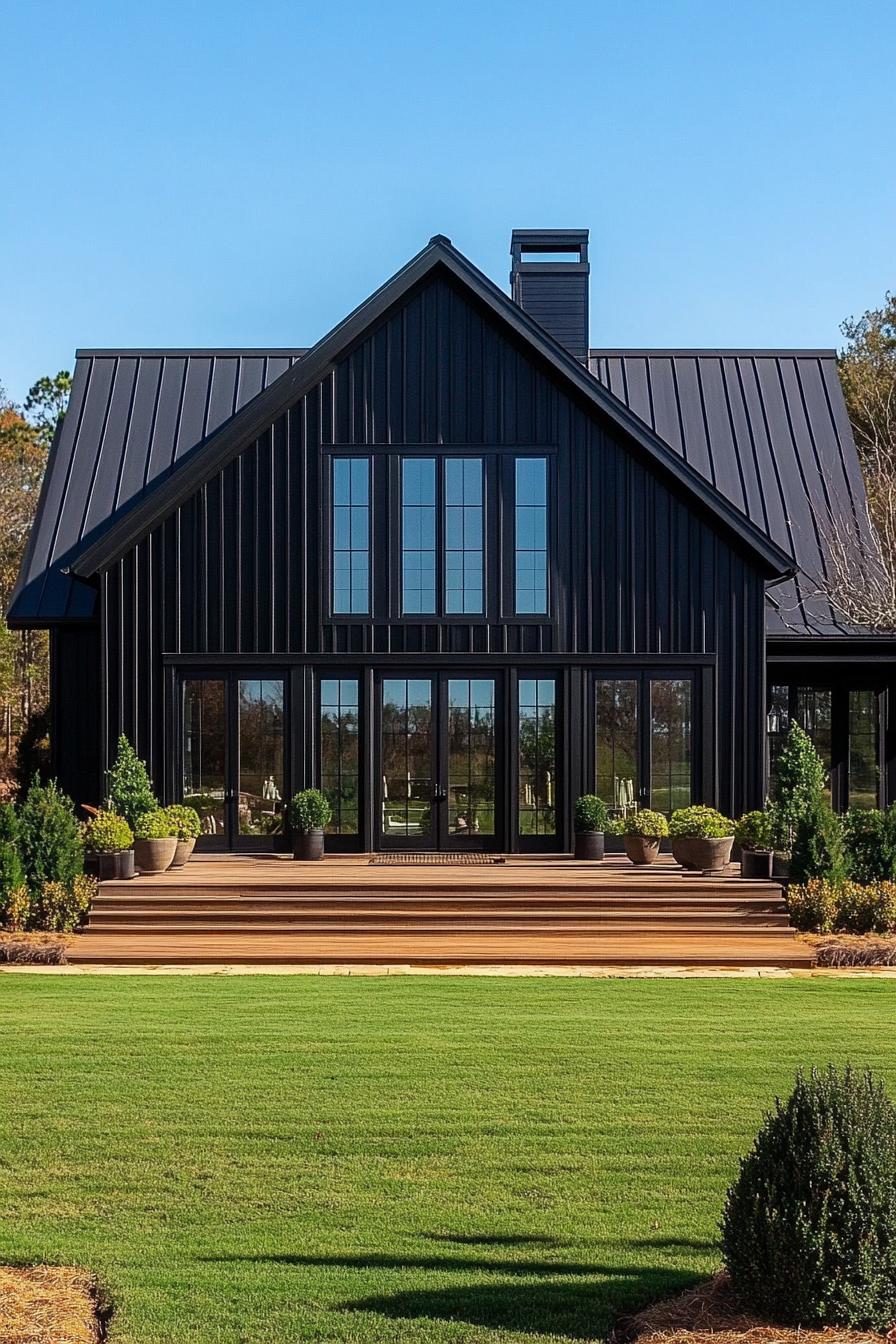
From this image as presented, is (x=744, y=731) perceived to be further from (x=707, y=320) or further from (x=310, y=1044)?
(x=707, y=320)

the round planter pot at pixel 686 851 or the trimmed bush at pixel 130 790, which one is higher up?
the trimmed bush at pixel 130 790

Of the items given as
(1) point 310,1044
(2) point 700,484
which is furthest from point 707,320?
(1) point 310,1044

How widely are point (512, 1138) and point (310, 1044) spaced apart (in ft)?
8.37

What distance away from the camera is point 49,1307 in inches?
207

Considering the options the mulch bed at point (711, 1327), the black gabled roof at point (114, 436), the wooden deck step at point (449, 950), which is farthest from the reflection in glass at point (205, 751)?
the mulch bed at point (711, 1327)

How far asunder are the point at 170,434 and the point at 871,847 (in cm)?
1228

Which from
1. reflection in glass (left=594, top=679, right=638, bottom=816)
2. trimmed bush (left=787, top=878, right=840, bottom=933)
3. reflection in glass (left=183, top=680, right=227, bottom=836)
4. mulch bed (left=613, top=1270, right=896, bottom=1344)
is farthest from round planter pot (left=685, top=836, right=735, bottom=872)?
mulch bed (left=613, top=1270, right=896, bottom=1344)

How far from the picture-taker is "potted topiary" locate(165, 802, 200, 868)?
17000mm

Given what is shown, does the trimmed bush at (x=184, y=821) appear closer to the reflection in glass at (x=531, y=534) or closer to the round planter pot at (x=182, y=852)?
the round planter pot at (x=182, y=852)

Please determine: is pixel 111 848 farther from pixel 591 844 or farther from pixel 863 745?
pixel 863 745

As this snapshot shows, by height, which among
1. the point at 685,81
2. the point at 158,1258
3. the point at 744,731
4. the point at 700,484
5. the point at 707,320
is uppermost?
the point at 707,320

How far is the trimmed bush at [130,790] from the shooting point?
54.7ft

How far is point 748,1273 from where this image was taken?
4.93 meters

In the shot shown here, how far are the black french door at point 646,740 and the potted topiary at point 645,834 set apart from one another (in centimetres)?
108
